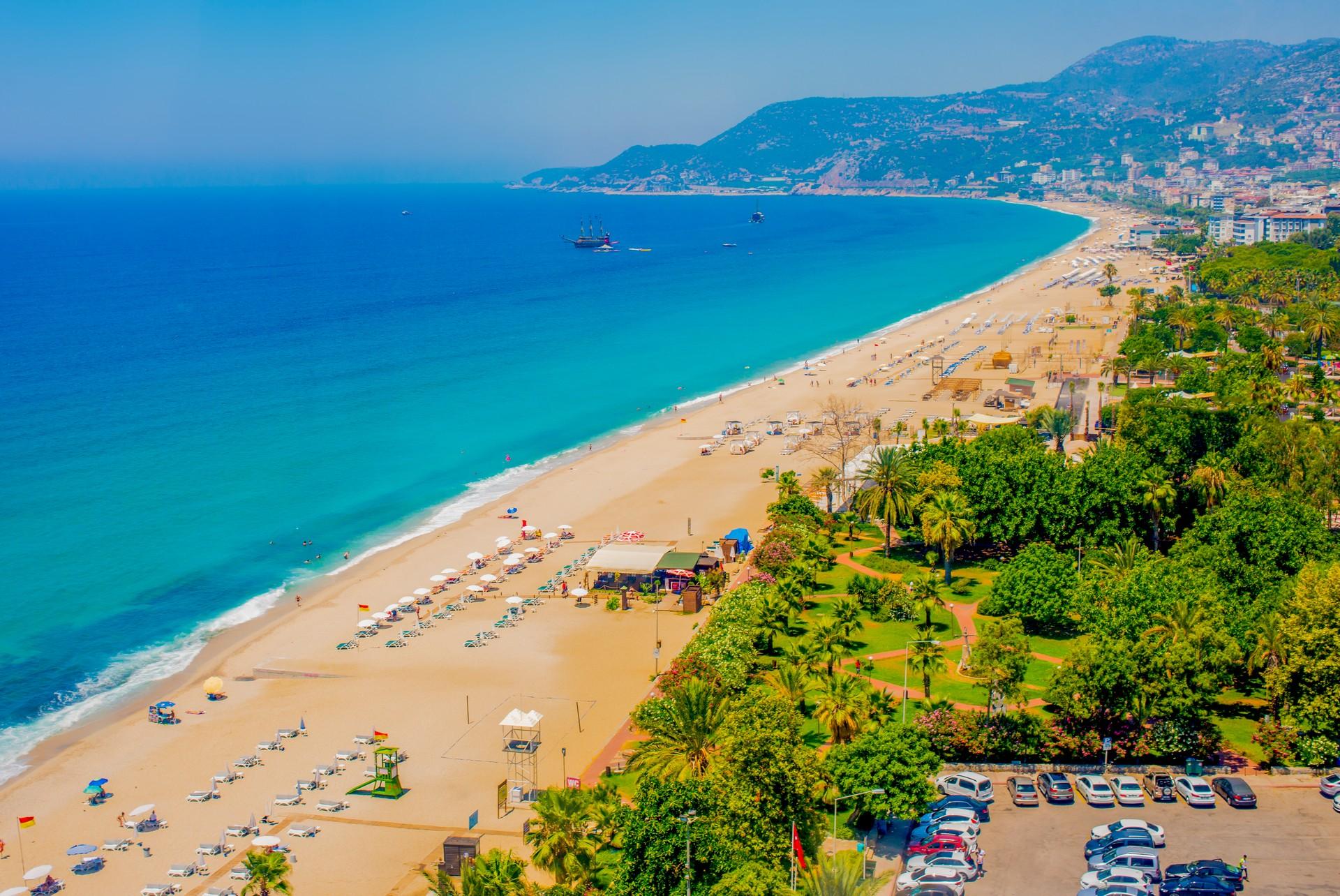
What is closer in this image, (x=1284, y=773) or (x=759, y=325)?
(x=1284, y=773)

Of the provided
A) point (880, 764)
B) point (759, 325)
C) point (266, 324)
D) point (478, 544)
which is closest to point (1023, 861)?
point (880, 764)

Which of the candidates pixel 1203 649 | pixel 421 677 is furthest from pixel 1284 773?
pixel 421 677

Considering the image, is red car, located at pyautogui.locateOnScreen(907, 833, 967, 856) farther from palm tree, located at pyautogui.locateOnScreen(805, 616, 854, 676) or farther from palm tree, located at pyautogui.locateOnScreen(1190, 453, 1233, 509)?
palm tree, located at pyautogui.locateOnScreen(1190, 453, 1233, 509)

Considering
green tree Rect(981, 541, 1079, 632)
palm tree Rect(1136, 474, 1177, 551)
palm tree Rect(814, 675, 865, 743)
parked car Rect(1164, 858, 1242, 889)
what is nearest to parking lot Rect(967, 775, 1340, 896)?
parked car Rect(1164, 858, 1242, 889)

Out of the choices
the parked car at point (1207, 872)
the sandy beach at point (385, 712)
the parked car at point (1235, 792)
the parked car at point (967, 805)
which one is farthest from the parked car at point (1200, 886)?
the sandy beach at point (385, 712)

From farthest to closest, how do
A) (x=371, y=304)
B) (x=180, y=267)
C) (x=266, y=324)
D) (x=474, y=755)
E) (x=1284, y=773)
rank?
(x=180, y=267)
(x=371, y=304)
(x=266, y=324)
(x=474, y=755)
(x=1284, y=773)

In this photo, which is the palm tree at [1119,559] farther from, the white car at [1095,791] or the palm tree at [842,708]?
the palm tree at [842,708]

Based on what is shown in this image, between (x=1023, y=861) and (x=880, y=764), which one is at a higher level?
(x=880, y=764)

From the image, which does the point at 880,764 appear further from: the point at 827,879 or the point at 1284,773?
the point at 1284,773

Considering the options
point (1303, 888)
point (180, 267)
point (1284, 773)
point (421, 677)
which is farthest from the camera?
point (180, 267)
